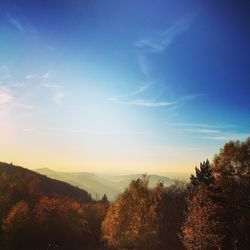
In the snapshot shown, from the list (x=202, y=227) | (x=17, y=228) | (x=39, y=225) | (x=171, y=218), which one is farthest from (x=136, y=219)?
(x=39, y=225)

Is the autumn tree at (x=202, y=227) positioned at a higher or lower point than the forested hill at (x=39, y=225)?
higher

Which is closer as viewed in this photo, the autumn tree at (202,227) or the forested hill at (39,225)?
the autumn tree at (202,227)

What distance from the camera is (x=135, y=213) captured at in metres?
77.2

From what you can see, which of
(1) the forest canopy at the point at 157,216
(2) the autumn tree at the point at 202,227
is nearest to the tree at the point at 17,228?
(1) the forest canopy at the point at 157,216

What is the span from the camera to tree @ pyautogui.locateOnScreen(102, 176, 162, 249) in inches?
2901

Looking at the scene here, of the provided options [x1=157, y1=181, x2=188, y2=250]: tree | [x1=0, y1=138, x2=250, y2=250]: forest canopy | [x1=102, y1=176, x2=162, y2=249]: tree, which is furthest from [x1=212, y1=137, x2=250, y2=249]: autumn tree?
[x1=102, y1=176, x2=162, y2=249]: tree

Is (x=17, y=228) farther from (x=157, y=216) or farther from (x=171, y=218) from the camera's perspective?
(x=171, y=218)

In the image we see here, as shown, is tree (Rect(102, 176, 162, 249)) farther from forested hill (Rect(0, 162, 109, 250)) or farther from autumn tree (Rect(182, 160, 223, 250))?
autumn tree (Rect(182, 160, 223, 250))

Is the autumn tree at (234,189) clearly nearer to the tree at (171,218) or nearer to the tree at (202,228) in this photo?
the tree at (202,228)

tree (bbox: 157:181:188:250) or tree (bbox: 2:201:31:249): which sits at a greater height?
tree (bbox: 157:181:188:250)

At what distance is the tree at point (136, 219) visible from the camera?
73.7 meters

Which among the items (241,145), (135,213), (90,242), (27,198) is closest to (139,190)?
(135,213)

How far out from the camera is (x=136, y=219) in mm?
76688

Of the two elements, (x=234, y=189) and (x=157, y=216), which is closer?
(x=234, y=189)
